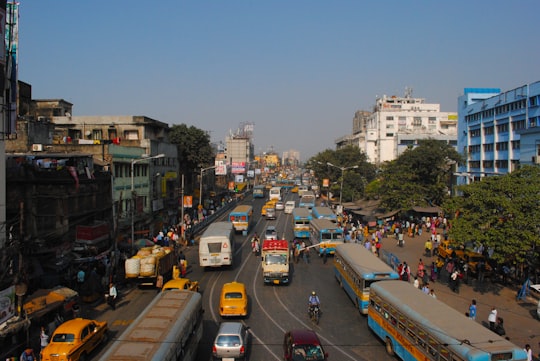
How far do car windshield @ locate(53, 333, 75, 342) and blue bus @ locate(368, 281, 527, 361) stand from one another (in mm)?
11522

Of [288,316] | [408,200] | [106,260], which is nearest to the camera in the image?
[288,316]

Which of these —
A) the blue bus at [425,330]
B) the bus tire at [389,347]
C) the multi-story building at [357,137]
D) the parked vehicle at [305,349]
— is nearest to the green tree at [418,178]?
the blue bus at [425,330]

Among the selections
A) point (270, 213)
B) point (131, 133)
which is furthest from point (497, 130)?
point (131, 133)

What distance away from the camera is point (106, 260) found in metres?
28.9

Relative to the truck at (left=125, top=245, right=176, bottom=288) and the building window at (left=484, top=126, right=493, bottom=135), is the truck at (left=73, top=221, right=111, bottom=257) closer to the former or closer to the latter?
the truck at (left=125, top=245, right=176, bottom=288)

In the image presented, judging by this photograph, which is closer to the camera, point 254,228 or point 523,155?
point 523,155

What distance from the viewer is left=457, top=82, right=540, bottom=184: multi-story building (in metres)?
43.4

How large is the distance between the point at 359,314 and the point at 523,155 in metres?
26.7

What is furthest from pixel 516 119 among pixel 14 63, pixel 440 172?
pixel 14 63

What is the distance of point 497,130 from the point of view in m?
56.8

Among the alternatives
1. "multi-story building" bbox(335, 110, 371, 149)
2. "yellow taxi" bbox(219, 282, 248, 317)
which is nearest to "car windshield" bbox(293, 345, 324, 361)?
"yellow taxi" bbox(219, 282, 248, 317)

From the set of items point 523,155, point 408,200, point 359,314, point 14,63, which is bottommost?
point 359,314

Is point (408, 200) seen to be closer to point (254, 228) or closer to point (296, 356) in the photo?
point (254, 228)

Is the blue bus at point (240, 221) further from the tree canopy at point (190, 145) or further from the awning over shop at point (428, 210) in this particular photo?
the tree canopy at point (190, 145)
